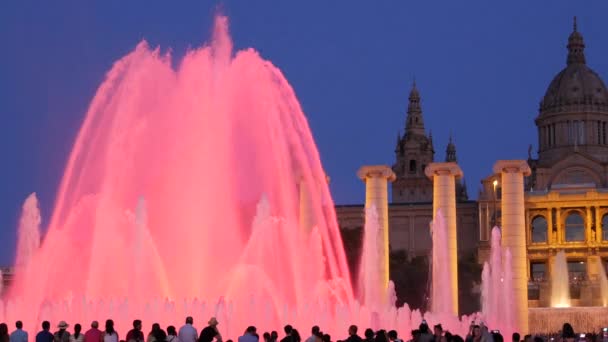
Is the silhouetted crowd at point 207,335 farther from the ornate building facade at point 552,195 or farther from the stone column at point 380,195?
the ornate building facade at point 552,195

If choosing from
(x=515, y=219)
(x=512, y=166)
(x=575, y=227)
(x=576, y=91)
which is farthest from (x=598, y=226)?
(x=512, y=166)

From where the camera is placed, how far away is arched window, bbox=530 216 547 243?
284 ft

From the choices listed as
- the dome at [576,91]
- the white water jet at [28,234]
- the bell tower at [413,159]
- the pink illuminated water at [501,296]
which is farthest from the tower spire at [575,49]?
the white water jet at [28,234]

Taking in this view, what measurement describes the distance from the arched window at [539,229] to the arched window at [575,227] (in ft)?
5.70

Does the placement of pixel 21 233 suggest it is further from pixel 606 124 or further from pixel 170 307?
pixel 606 124

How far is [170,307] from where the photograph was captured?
88.9 ft

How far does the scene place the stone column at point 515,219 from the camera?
→ 45.4 m

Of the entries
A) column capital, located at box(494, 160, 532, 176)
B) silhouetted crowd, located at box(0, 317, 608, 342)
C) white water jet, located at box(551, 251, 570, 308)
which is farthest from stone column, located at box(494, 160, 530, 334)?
silhouetted crowd, located at box(0, 317, 608, 342)

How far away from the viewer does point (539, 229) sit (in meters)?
87.3

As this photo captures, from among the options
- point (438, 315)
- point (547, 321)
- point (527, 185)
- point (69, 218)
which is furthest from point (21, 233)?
point (527, 185)

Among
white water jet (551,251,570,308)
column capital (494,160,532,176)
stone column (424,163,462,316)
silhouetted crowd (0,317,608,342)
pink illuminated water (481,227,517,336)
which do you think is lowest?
silhouetted crowd (0,317,608,342)

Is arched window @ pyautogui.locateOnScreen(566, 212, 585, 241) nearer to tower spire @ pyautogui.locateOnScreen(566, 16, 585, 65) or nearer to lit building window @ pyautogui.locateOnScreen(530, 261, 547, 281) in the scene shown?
lit building window @ pyautogui.locateOnScreen(530, 261, 547, 281)

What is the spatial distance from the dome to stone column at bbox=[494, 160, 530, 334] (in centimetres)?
6973

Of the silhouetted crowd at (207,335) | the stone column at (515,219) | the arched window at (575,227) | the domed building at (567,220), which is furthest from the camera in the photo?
the arched window at (575,227)
